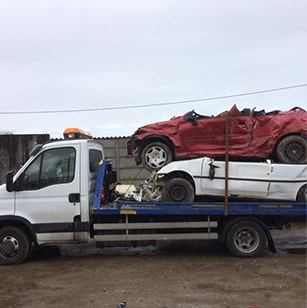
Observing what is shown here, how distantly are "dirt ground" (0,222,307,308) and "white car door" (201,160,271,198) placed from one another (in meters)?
1.26

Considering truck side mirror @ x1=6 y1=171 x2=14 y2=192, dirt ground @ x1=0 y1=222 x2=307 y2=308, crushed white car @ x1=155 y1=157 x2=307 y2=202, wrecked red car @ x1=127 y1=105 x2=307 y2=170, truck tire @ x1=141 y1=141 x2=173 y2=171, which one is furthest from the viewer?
truck tire @ x1=141 y1=141 x2=173 y2=171

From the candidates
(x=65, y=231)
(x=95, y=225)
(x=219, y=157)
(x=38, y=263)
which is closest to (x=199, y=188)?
(x=219, y=157)

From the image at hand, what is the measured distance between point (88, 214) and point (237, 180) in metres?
2.85

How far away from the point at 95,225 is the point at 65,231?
554mm

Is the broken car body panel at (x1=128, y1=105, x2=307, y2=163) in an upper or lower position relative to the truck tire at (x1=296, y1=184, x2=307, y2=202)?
upper

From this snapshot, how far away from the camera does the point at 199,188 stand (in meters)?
7.94

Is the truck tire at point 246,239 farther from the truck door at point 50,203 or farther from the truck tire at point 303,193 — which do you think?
the truck door at point 50,203

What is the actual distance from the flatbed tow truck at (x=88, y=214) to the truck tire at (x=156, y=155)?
0.84 m

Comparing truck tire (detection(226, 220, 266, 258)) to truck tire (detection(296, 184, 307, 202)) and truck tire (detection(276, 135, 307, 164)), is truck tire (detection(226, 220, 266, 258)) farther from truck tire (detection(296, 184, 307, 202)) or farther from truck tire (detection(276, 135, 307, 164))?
truck tire (detection(276, 135, 307, 164))

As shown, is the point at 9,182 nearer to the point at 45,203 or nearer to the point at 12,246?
the point at 45,203

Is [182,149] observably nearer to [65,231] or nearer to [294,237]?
[65,231]

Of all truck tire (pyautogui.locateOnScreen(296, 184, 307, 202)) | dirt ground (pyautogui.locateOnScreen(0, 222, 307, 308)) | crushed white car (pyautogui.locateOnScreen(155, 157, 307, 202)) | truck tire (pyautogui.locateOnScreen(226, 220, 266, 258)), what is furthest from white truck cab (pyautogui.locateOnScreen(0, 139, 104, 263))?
truck tire (pyautogui.locateOnScreen(296, 184, 307, 202))

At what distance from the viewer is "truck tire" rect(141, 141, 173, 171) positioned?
8.28 m

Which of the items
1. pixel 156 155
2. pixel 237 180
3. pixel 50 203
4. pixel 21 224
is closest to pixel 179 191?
pixel 156 155
